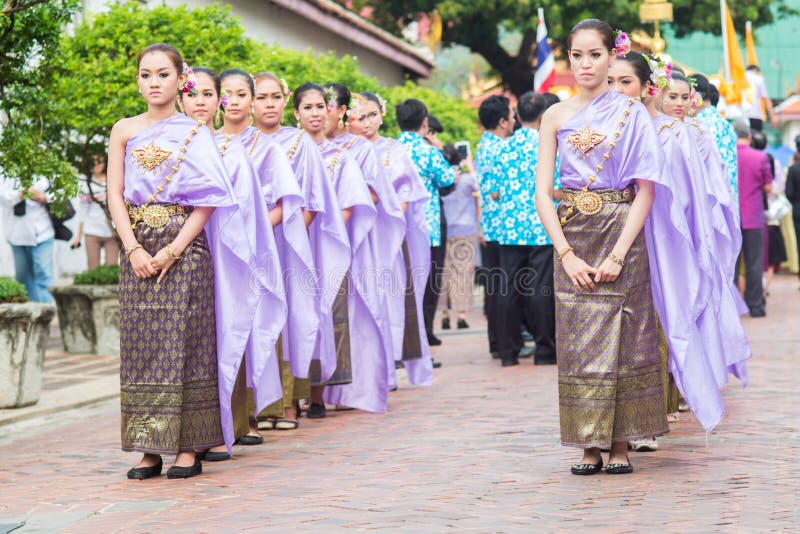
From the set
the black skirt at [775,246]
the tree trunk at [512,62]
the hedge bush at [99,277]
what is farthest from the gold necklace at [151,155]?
the tree trunk at [512,62]

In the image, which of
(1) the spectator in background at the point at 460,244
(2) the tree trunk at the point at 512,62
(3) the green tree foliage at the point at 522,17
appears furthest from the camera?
(2) the tree trunk at the point at 512,62

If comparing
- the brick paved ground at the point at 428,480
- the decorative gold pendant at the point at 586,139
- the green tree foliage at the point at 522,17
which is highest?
the green tree foliage at the point at 522,17

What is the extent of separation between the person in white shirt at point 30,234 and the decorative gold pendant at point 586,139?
8.14 metres

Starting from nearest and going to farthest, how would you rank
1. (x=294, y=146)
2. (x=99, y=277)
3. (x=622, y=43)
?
(x=622, y=43), (x=294, y=146), (x=99, y=277)

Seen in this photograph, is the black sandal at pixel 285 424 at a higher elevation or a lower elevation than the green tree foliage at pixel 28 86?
lower

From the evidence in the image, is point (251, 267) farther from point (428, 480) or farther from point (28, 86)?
point (28, 86)

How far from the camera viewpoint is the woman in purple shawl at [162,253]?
21.9 feet

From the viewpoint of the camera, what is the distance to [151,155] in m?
6.63

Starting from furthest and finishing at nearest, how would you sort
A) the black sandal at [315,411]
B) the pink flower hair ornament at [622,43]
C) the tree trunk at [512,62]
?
the tree trunk at [512,62], the black sandal at [315,411], the pink flower hair ornament at [622,43]

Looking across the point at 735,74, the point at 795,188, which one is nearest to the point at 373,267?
the point at 795,188

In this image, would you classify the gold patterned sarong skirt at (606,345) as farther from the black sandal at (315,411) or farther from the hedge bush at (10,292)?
the hedge bush at (10,292)

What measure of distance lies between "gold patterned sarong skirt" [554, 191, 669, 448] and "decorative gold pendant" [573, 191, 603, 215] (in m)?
0.02

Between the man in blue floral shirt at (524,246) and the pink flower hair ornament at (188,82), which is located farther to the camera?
the man in blue floral shirt at (524,246)

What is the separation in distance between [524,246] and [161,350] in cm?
524
